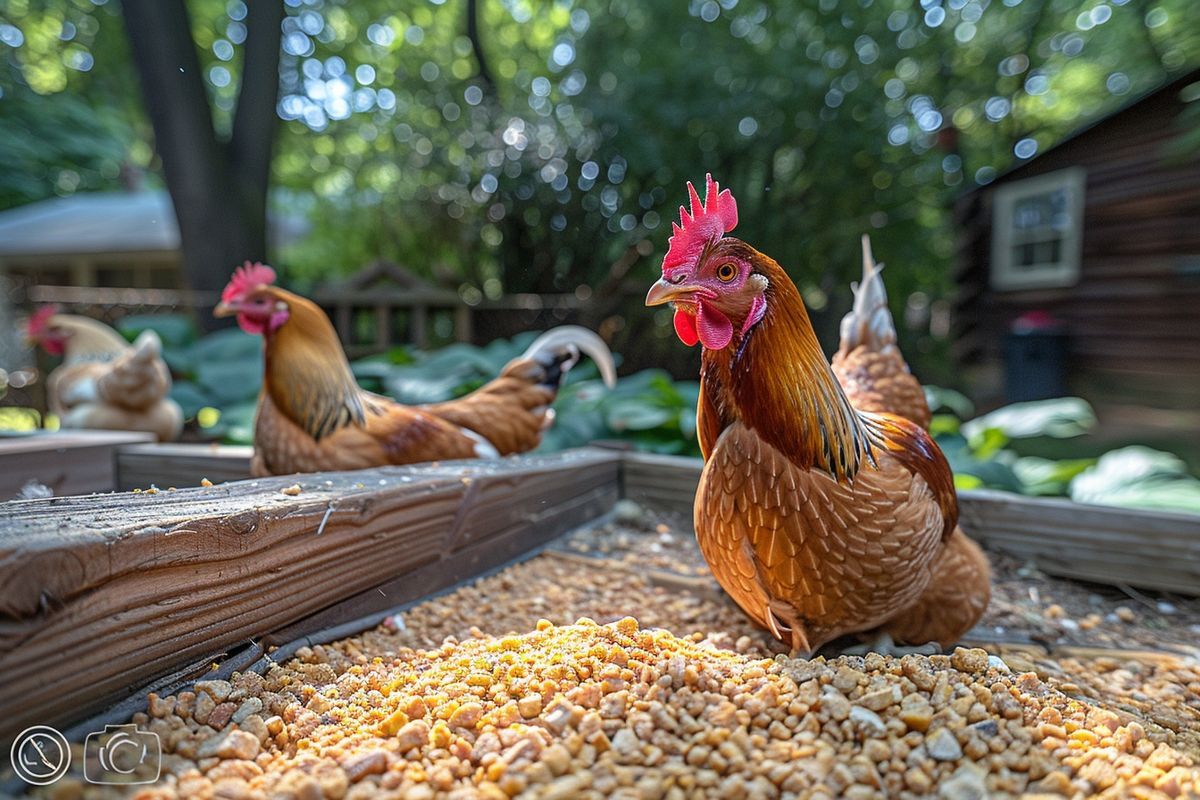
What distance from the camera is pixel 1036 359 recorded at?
8125 mm

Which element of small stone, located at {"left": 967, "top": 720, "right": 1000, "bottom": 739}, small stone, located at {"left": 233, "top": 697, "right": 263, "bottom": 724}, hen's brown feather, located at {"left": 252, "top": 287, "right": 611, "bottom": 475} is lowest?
small stone, located at {"left": 233, "top": 697, "right": 263, "bottom": 724}

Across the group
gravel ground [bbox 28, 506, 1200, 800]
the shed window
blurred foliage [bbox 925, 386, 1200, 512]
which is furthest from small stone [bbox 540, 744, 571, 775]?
the shed window

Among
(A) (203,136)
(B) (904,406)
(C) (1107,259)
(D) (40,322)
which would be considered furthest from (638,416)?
(C) (1107,259)

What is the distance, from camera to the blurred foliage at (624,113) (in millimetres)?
6539

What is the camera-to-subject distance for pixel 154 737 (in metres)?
1.01

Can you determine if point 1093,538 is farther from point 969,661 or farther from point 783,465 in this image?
point 783,465

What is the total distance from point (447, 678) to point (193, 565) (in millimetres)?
477

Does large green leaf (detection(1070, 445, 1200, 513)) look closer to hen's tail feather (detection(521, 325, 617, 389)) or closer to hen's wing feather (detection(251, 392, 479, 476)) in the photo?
hen's tail feather (detection(521, 325, 617, 389))

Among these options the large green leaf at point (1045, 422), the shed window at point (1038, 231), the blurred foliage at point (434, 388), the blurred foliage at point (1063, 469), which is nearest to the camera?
the blurred foliage at point (1063, 469)

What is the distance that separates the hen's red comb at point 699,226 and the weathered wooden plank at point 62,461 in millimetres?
2205

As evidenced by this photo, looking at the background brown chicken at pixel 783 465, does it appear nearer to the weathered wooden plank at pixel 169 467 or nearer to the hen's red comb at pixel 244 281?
the hen's red comb at pixel 244 281

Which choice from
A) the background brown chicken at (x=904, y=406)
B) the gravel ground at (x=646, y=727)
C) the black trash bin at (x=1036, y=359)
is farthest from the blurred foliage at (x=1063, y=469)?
the black trash bin at (x=1036, y=359)

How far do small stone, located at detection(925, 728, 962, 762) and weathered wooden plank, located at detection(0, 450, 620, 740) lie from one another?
1172mm

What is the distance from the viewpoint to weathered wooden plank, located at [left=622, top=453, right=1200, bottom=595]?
2.10 metres
